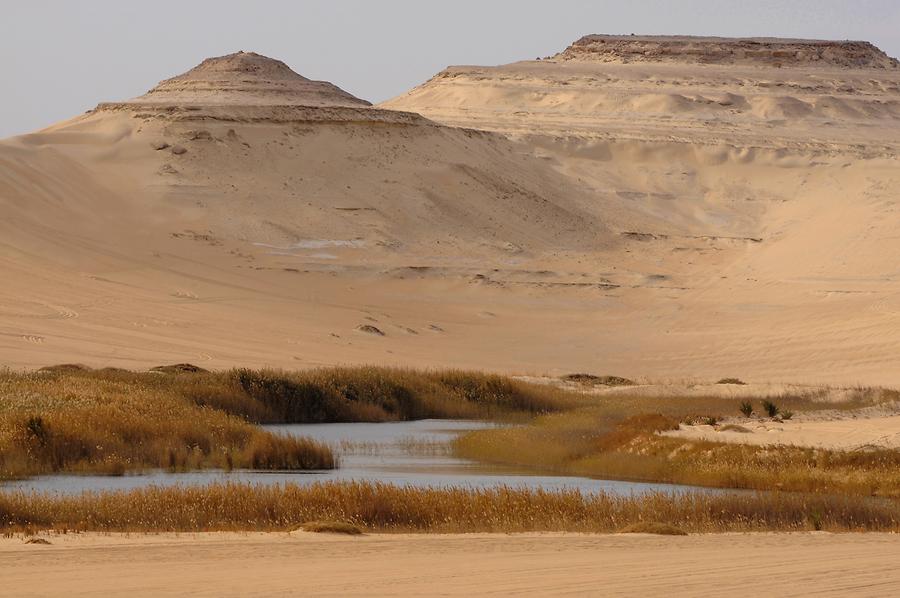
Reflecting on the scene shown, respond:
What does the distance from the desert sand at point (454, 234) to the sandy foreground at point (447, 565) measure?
66.4ft

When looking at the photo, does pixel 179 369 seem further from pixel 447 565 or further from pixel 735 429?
pixel 447 565

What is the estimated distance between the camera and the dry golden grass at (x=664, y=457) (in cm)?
1931

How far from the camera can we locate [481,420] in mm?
31312

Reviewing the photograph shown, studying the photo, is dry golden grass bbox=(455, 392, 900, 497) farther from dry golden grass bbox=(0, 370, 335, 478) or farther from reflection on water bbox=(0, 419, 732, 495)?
dry golden grass bbox=(0, 370, 335, 478)

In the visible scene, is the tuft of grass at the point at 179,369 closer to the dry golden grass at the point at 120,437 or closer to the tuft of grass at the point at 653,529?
the dry golden grass at the point at 120,437

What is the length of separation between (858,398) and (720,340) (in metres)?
17.1

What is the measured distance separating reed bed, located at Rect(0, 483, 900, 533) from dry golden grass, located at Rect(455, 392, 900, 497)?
104 inches

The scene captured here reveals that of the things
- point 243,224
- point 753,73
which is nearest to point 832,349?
point 243,224

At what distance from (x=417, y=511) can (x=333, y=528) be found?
1343 mm

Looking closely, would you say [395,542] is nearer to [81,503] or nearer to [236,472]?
[81,503]

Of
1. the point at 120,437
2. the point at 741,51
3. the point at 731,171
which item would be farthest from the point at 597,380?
the point at 741,51

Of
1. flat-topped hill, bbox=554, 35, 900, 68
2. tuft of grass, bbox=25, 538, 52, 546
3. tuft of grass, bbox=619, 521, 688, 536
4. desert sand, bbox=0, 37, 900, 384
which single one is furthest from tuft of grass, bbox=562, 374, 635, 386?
flat-topped hill, bbox=554, 35, 900, 68

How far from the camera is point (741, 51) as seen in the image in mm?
98562

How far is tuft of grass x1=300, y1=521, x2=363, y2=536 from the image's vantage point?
563 inches
